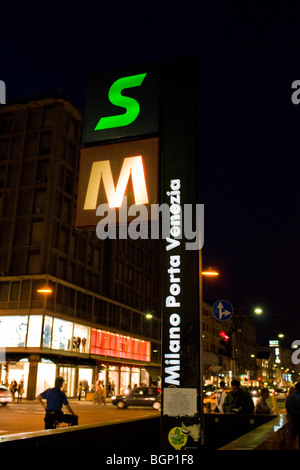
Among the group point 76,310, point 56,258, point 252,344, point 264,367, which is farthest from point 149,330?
point 264,367

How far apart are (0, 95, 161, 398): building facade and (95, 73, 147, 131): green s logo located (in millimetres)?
34744

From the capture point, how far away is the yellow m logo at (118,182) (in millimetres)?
8953

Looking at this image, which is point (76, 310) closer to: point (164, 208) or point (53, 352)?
point (53, 352)

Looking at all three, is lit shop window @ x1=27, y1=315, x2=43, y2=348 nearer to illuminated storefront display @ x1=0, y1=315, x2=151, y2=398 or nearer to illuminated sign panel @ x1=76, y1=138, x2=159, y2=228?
illuminated storefront display @ x1=0, y1=315, x2=151, y2=398

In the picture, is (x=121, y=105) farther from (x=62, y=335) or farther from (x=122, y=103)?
(x=62, y=335)

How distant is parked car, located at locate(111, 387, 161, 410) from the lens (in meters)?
32.8

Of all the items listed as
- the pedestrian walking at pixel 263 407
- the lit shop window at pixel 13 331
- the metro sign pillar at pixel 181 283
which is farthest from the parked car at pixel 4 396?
the metro sign pillar at pixel 181 283

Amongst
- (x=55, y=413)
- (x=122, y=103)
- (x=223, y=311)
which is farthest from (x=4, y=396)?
(x=122, y=103)

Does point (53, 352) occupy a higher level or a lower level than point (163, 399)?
higher

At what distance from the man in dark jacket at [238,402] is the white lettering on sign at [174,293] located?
5321 millimetres

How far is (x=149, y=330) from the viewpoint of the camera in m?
69.0

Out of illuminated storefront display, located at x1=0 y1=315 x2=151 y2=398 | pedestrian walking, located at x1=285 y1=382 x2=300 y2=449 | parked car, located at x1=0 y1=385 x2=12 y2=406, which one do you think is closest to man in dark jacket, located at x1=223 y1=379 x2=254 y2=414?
pedestrian walking, located at x1=285 y1=382 x2=300 y2=449
